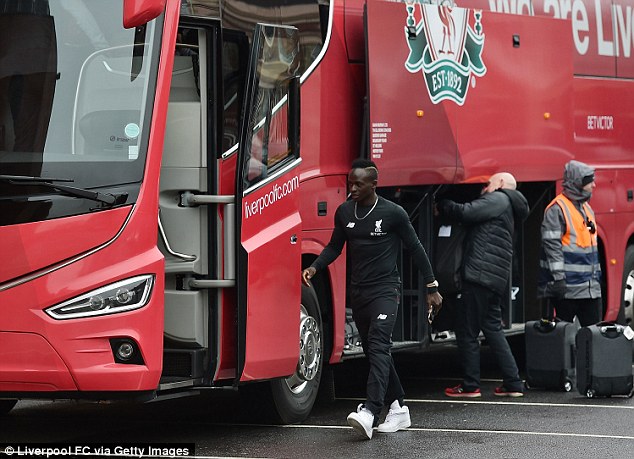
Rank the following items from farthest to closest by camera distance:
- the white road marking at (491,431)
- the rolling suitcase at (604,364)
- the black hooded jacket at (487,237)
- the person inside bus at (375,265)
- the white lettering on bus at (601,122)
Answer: the white lettering on bus at (601,122)
the black hooded jacket at (487,237)
the rolling suitcase at (604,364)
the person inside bus at (375,265)
the white road marking at (491,431)

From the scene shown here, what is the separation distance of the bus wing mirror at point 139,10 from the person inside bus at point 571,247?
5127mm

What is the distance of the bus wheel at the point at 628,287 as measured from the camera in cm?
1459

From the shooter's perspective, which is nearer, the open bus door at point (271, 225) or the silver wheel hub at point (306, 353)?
the open bus door at point (271, 225)

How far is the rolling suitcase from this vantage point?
37.8 ft

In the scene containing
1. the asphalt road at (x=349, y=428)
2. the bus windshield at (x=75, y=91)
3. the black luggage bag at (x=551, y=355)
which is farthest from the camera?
the black luggage bag at (x=551, y=355)

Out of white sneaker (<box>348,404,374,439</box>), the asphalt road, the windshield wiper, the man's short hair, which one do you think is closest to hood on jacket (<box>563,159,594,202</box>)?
the asphalt road

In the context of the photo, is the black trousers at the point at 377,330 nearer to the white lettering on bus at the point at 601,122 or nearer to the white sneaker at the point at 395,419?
the white sneaker at the point at 395,419

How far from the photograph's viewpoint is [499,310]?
11.9m

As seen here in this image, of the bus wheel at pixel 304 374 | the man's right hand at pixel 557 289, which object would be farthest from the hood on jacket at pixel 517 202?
the bus wheel at pixel 304 374

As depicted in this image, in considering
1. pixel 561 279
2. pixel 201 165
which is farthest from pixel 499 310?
pixel 201 165

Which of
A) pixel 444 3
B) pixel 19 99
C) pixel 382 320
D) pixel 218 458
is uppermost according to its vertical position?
pixel 444 3

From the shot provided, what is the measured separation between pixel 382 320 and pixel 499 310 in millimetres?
2287

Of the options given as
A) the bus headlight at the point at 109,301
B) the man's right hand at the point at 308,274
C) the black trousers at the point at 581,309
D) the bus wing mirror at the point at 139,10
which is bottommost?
the bus headlight at the point at 109,301

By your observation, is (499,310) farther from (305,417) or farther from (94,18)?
(94,18)
